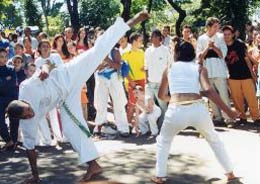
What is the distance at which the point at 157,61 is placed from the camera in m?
9.78

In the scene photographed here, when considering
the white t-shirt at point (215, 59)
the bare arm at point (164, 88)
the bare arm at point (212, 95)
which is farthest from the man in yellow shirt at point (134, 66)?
the bare arm at point (212, 95)

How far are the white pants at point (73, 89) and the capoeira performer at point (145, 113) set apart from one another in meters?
2.85

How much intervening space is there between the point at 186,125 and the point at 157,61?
369 centimetres

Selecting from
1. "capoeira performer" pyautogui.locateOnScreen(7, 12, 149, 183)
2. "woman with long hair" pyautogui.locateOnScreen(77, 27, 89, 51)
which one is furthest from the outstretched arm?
"woman with long hair" pyautogui.locateOnScreen(77, 27, 89, 51)

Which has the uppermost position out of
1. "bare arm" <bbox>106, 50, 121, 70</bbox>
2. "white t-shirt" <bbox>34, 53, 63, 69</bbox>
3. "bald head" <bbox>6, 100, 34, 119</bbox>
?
"white t-shirt" <bbox>34, 53, 63, 69</bbox>

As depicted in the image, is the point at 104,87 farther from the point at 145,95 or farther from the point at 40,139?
the point at 40,139

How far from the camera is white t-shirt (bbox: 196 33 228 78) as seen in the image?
9.91 metres

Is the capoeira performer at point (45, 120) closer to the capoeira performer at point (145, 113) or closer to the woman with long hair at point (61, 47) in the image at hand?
the woman with long hair at point (61, 47)

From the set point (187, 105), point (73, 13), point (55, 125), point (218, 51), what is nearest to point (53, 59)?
point (55, 125)

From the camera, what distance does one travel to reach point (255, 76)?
34.0ft

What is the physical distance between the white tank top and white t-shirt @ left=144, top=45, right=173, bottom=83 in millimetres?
3364

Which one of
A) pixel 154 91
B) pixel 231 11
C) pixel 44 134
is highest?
pixel 231 11

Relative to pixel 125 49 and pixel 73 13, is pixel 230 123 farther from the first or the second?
pixel 73 13

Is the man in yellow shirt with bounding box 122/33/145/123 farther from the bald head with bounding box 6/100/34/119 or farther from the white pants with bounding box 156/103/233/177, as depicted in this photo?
the bald head with bounding box 6/100/34/119
